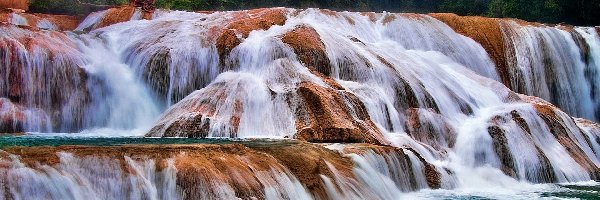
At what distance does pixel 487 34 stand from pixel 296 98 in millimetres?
11460

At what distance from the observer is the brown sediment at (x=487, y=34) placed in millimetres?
26781

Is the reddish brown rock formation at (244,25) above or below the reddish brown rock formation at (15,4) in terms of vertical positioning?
below

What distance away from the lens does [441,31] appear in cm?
2712

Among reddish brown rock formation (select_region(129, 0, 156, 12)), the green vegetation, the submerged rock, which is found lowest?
the submerged rock

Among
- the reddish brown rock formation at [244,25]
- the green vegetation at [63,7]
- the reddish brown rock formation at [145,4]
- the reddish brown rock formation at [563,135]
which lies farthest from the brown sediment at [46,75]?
the reddish brown rock formation at [563,135]

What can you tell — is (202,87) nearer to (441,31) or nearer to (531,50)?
(441,31)

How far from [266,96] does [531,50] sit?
12325 millimetres

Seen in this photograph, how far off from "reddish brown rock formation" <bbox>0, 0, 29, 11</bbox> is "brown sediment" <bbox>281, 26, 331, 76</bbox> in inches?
454

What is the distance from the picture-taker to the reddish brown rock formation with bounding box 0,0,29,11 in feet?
91.2

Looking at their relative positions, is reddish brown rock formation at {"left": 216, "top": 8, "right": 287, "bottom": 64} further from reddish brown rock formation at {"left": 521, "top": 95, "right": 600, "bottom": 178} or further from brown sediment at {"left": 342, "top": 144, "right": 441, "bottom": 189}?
reddish brown rock formation at {"left": 521, "top": 95, "right": 600, "bottom": 178}

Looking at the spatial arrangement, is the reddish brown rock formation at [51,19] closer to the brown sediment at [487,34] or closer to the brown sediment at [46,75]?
the brown sediment at [46,75]

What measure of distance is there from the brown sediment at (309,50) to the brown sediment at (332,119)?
6.86 ft

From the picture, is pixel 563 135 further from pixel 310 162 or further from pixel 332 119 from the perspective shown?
pixel 310 162

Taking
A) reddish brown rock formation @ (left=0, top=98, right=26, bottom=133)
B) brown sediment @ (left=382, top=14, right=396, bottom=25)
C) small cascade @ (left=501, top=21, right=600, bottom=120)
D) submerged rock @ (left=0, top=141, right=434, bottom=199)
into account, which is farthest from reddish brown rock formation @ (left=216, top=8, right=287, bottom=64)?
small cascade @ (left=501, top=21, right=600, bottom=120)
